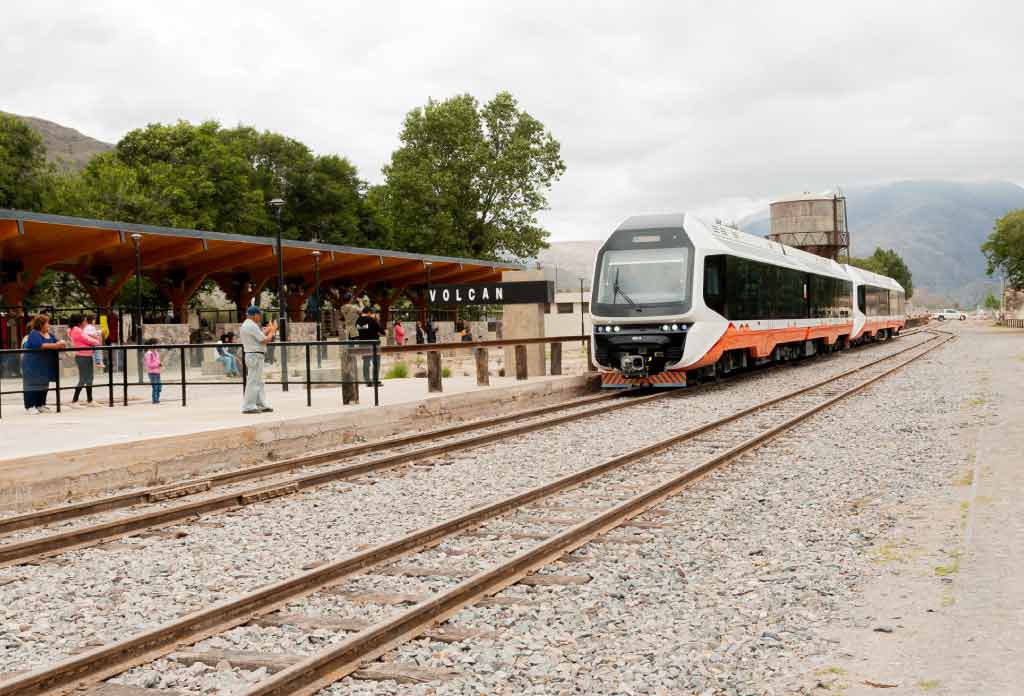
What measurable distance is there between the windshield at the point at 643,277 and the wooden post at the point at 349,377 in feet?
19.1

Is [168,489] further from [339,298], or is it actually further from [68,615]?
[339,298]

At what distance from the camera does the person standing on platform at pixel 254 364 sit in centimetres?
1352

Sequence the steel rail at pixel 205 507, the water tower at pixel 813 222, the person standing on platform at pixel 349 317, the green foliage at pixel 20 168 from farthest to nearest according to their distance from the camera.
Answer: the water tower at pixel 813 222, the green foliage at pixel 20 168, the person standing on platform at pixel 349 317, the steel rail at pixel 205 507

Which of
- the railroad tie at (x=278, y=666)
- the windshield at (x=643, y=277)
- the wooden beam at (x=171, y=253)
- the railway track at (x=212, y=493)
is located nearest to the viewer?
the railroad tie at (x=278, y=666)

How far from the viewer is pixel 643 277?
18.7 meters

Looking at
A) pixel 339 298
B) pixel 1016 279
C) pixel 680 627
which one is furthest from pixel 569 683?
pixel 1016 279

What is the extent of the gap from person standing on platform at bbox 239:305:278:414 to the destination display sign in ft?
25.5

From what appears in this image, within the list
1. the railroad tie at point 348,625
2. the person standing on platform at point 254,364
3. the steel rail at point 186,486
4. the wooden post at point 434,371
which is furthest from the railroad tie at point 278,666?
the wooden post at point 434,371

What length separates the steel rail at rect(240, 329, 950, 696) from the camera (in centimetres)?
412

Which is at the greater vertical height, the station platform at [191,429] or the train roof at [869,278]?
the train roof at [869,278]

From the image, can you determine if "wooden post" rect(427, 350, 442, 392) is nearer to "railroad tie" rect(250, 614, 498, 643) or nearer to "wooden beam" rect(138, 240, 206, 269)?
"railroad tie" rect(250, 614, 498, 643)

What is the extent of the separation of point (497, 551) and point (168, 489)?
3924 millimetres

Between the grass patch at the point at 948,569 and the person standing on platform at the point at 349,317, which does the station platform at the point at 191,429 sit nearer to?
the grass patch at the point at 948,569

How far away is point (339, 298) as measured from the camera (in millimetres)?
48062
